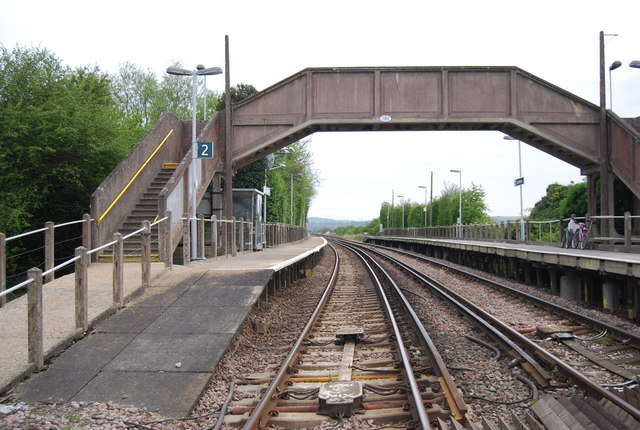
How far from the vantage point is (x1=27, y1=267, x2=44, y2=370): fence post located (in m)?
5.73

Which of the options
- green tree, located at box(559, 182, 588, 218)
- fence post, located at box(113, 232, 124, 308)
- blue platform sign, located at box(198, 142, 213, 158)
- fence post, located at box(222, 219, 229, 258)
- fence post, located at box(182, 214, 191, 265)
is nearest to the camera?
fence post, located at box(113, 232, 124, 308)

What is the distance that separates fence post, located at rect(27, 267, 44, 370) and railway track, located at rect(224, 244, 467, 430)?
2162mm

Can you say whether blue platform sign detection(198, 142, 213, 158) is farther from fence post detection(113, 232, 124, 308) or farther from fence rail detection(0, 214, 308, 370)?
fence post detection(113, 232, 124, 308)

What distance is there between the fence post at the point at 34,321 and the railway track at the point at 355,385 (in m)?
2.16

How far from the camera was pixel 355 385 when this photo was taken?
17.4ft

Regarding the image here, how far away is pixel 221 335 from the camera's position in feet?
23.0

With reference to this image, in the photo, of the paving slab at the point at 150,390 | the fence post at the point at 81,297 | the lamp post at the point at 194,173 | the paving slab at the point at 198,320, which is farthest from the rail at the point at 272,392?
the lamp post at the point at 194,173

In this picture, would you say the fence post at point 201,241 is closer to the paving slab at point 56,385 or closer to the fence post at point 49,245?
the fence post at point 49,245

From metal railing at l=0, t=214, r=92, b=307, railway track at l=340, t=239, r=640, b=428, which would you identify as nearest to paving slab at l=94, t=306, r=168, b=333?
metal railing at l=0, t=214, r=92, b=307

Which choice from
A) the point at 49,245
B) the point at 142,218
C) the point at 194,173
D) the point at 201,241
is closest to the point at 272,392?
the point at 49,245

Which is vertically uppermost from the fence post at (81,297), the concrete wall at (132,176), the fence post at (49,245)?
the concrete wall at (132,176)

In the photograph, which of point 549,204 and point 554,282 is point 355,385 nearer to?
point 554,282

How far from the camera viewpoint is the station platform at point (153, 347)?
5.37 meters

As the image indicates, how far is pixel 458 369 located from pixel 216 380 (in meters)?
2.67
